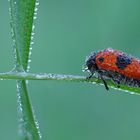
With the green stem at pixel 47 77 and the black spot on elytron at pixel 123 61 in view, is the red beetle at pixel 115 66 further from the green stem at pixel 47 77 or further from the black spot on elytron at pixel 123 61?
the green stem at pixel 47 77

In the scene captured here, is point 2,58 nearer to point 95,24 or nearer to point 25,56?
point 95,24

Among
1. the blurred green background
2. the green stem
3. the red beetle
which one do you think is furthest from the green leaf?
the blurred green background

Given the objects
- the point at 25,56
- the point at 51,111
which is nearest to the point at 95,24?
the point at 51,111

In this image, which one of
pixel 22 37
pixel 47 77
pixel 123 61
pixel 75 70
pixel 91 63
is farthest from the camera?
pixel 75 70

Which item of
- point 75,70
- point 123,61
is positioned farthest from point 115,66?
point 75,70

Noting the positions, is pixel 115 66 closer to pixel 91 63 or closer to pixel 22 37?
pixel 91 63

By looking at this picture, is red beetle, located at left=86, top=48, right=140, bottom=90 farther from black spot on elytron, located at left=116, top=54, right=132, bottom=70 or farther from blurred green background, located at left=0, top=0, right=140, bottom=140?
blurred green background, located at left=0, top=0, right=140, bottom=140
